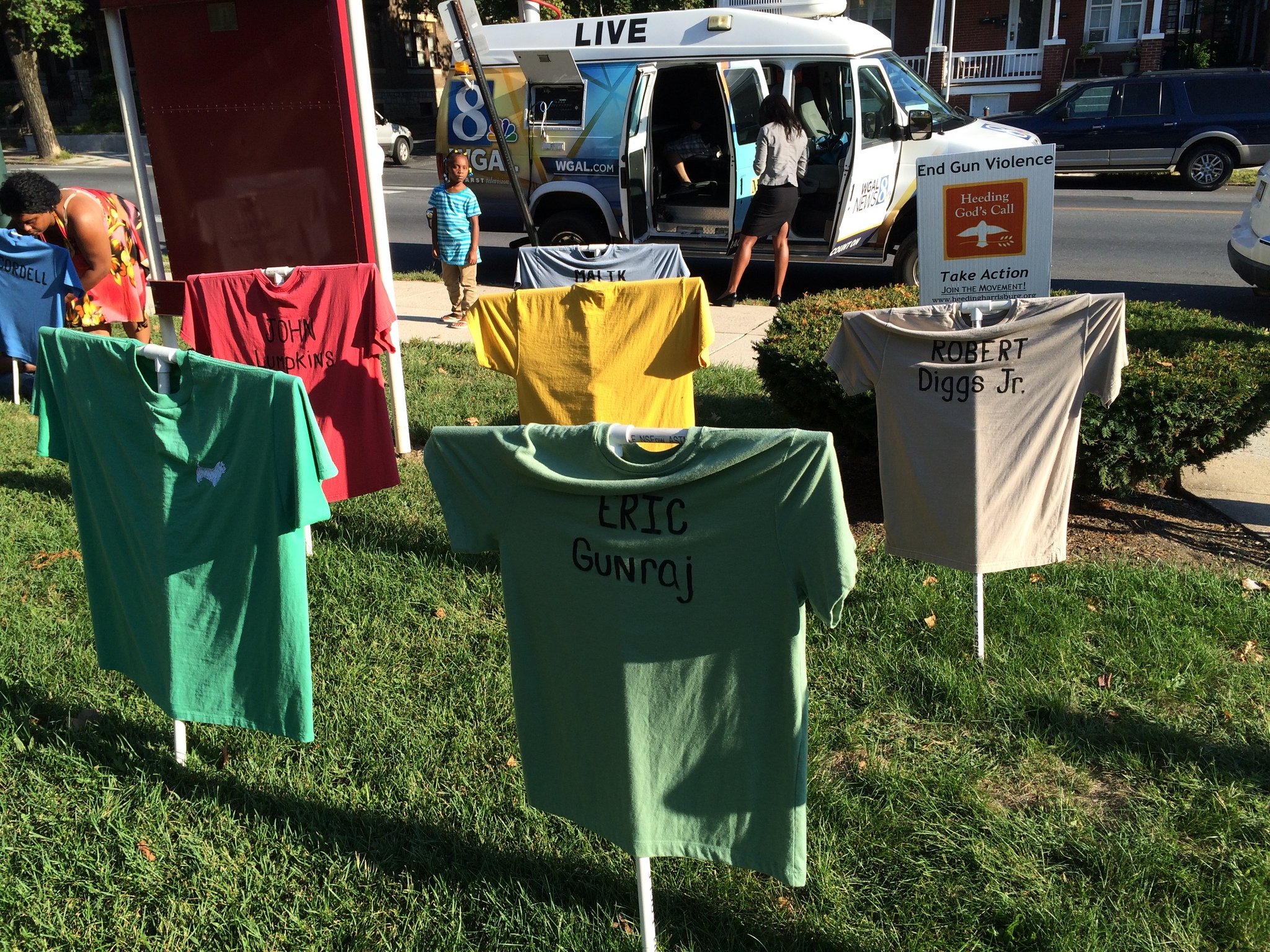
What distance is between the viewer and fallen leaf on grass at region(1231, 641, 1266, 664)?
4.17 meters

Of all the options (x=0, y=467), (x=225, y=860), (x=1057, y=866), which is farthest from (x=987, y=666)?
(x=0, y=467)

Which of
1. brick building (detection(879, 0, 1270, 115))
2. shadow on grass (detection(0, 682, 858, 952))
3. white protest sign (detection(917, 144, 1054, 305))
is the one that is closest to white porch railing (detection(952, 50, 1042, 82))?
brick building (detection(879, 0, 1270, 115))

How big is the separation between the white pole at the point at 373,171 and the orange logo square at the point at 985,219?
3.10 m

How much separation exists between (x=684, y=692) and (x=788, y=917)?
3.14ft

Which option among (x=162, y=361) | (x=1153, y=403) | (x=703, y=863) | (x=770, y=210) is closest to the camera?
(x=162, y=361)

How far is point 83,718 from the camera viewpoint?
4.05 m

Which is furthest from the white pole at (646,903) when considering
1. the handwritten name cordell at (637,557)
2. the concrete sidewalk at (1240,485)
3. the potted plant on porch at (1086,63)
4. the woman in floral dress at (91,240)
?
the potted plant on porch at (1086,63)

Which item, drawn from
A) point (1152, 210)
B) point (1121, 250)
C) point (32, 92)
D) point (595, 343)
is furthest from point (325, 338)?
point (32, 92)

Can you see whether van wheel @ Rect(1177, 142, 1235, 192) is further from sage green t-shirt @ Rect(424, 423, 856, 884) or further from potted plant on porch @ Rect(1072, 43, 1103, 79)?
sage green t-shirt @ Rect(424, 423, 856, 884)

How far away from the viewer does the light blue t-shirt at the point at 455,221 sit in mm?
9445

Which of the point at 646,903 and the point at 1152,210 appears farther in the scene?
the point at 1152,210

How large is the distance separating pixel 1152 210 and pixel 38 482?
1593 centimetres

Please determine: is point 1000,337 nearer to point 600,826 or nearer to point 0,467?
point 600,826

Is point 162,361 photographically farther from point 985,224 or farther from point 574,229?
point 574,229
